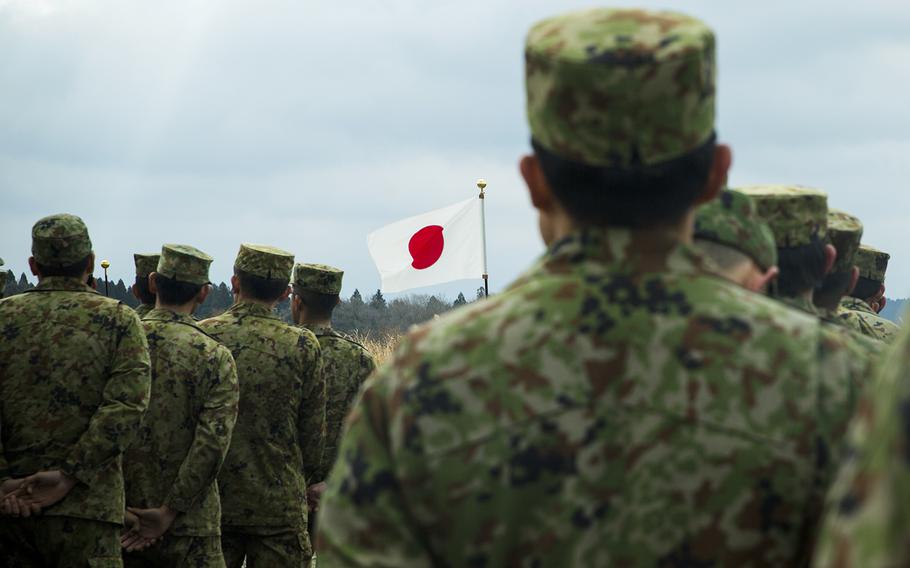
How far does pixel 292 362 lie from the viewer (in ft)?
25.6

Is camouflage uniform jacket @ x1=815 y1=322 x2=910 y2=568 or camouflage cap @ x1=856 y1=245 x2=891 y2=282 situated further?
camouflage cap @ x1=856 y1=245 x2=891 y2=282

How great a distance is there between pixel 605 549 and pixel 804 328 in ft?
1.49

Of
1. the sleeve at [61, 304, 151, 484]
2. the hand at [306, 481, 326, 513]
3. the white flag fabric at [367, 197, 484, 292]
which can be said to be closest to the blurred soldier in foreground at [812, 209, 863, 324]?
the sleeve at [61, 304, 151, 484]

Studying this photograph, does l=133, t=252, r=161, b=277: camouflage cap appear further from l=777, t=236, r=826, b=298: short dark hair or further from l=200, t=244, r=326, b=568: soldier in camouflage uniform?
l=777, t=236, r=826, b=298: short dark hair

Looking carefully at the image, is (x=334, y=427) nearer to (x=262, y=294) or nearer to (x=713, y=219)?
(x=262, y=294)

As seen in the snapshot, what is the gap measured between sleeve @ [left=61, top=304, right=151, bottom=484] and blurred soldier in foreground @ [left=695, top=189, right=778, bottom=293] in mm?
3794

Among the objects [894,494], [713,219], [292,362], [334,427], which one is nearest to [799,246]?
[713,219]

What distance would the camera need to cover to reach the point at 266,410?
778cm

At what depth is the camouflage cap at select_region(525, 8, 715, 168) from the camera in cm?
198

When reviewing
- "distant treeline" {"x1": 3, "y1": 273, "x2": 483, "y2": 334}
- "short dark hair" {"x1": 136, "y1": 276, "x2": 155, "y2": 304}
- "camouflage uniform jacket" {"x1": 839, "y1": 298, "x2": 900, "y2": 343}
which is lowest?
"distant treeline" {"x1": 3, "y1": 273, "x2": 483, "y2": 334}

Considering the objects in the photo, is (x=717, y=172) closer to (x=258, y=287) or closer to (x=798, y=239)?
(x=798, y=239)

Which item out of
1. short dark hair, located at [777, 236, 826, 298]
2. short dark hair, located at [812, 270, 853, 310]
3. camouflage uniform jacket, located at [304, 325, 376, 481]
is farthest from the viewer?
camouflage uniform jacket, located at [304, 325, 376, 481]

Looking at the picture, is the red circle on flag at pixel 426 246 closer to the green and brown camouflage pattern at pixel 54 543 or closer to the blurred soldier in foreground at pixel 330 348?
the blurred soldier in foreground at pixel 330 348

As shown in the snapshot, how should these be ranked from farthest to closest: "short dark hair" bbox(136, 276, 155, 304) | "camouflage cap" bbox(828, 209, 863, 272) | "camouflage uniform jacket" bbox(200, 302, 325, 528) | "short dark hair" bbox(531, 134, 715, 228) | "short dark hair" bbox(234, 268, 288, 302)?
1. "short dark hair" bbox(136, 276, 155, 304)
2. "short dark hair" bbox(234, 268, 288, 302)
3. "camouflage uniform jacket" bbox(200, 302, 325, 528)
4. "camouflage cap" bbox(828, 209, 863, 272)
5. "short dark hair" bbox(531, 134, 715, 228)
